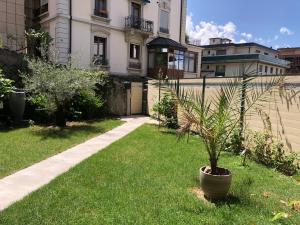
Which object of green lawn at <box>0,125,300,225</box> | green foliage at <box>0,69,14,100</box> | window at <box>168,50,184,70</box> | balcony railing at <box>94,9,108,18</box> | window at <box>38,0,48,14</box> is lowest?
green lawn at <box>0,125,300,225</box>

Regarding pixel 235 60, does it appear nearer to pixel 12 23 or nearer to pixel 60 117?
pixel 12 23

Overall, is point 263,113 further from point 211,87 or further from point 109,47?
point 109,47

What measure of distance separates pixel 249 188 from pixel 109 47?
19637mm

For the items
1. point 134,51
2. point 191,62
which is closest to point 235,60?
point 191,62

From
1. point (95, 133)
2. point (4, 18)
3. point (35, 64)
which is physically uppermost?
point (4, 18)

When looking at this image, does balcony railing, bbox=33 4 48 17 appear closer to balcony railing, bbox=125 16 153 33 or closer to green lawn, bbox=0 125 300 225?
balcony railing, bbox=125 16 153 33

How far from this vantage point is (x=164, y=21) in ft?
93.9

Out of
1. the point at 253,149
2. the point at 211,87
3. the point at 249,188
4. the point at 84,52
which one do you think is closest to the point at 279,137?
the point at 253,149

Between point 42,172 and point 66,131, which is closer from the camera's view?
point 42,172

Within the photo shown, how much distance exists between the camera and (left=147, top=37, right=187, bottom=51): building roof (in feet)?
87.7

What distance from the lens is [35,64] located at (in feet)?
A: 40.6

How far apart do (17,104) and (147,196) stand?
31.1ft

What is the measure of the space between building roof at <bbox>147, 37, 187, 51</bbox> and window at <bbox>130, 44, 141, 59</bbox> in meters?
0.98

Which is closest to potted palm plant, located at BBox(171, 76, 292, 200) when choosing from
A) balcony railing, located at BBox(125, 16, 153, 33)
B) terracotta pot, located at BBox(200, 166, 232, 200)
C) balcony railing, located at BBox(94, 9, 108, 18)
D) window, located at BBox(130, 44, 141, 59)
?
terracotta pot, located at BBox(200, 166, 232, 200)
